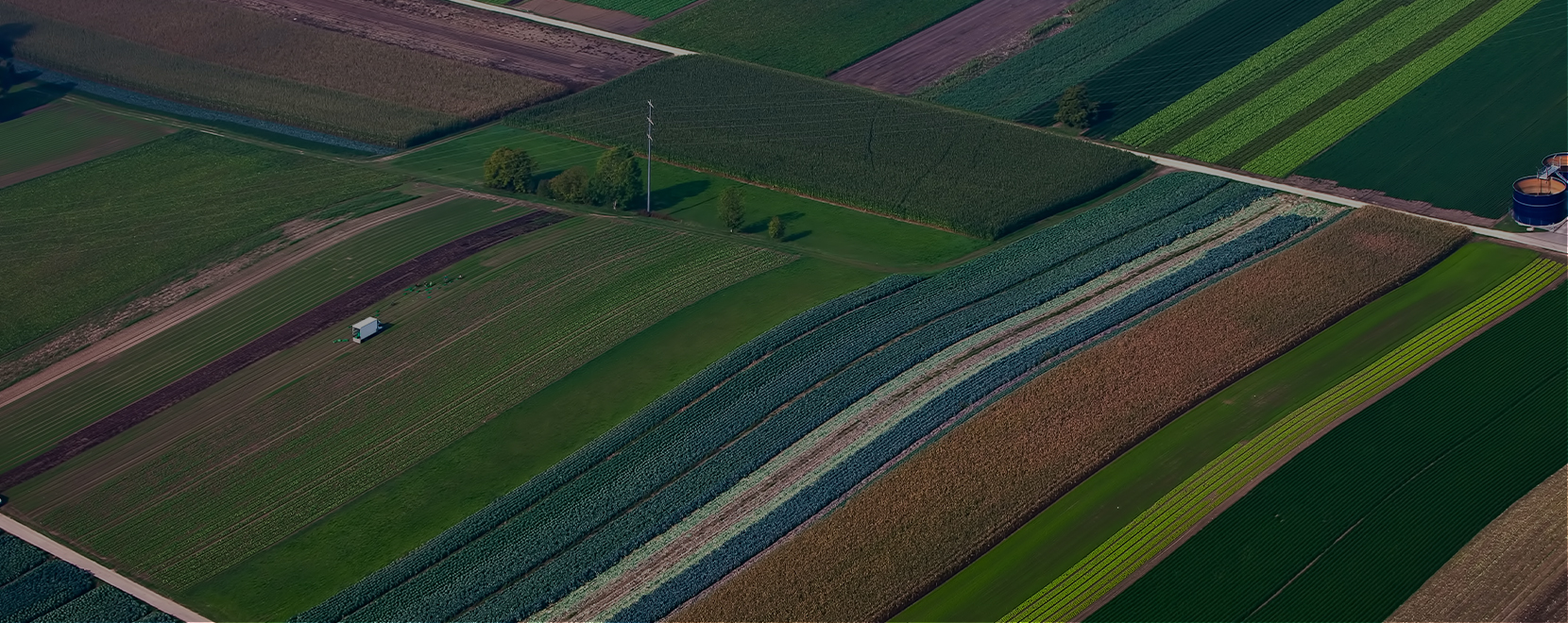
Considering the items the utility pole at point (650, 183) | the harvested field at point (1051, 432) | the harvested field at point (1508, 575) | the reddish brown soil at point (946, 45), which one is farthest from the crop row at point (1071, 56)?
the harvested field at point (1508, 575)

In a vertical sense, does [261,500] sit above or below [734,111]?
below

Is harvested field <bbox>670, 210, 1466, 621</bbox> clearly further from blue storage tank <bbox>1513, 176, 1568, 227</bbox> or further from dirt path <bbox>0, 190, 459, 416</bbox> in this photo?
dirt path <bbox>0, 190, 459, 416</bbox>

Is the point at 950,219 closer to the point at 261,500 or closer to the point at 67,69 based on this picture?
the point at 261,500

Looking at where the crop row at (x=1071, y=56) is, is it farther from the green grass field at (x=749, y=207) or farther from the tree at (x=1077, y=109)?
the green grass field at (x=749, y=207)

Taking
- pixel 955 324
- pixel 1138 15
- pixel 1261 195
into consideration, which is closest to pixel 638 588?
pixel 955 324

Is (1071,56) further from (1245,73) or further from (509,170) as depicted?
(509,170)
